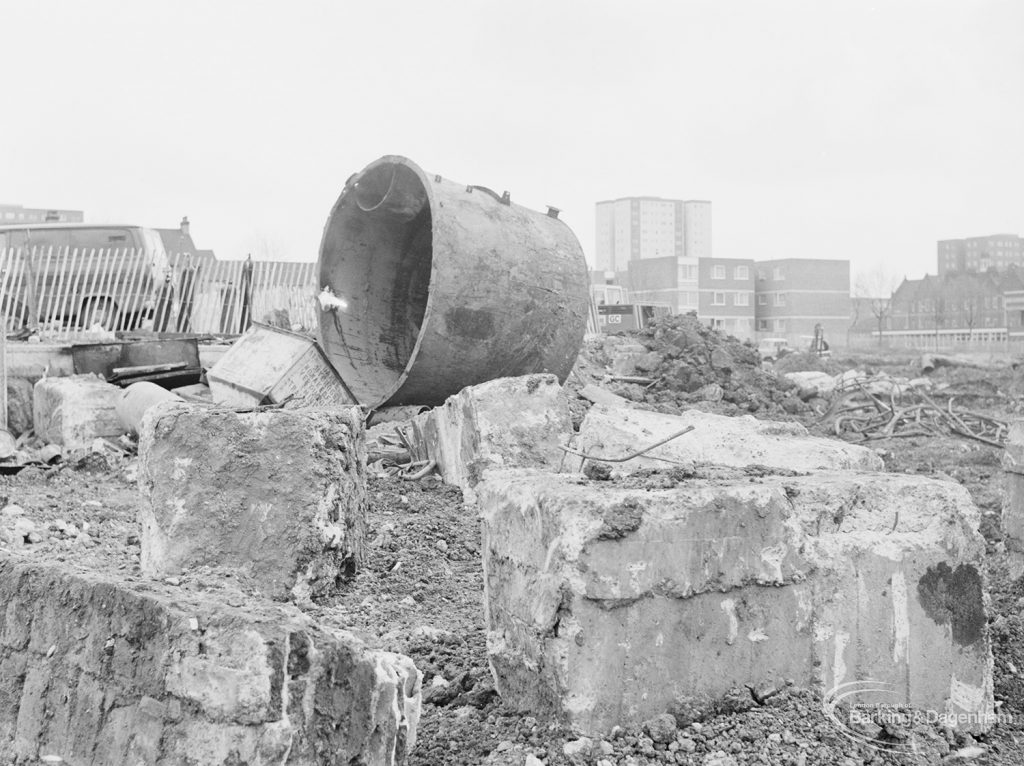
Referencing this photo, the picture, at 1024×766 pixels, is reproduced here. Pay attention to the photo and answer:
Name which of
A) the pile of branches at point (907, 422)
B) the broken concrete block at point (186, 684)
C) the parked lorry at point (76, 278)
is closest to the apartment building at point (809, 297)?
the pile of branches at point (907, 422)

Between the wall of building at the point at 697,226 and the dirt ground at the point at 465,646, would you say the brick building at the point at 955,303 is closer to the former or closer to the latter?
the wall of building at the point at 697,226

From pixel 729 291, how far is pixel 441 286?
56.6 metres

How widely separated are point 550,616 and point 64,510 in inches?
160

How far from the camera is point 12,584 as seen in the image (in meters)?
2.58

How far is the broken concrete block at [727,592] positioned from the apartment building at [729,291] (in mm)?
57581

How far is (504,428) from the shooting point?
18.7 feet

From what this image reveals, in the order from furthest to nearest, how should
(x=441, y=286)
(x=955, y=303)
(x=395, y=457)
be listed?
(x=955, y=303) → (x=441, y=286) → (x=395, y=457)

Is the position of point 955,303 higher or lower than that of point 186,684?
higher

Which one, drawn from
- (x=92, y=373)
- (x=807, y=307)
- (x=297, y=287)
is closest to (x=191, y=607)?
(x=92, y=373)

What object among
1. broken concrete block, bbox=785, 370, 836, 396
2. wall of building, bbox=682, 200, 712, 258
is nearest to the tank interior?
broken concrete block, bbox=785, 370, 836, 396

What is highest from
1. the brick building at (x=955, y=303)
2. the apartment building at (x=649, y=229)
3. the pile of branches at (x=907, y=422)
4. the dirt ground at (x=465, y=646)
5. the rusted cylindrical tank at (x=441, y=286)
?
the apartment building at (x=649, y=229)

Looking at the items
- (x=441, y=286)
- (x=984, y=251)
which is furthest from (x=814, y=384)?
(x=984, y=251)

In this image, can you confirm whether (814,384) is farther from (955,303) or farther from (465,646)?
(955,303)

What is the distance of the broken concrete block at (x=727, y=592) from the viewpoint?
2.45 meters
